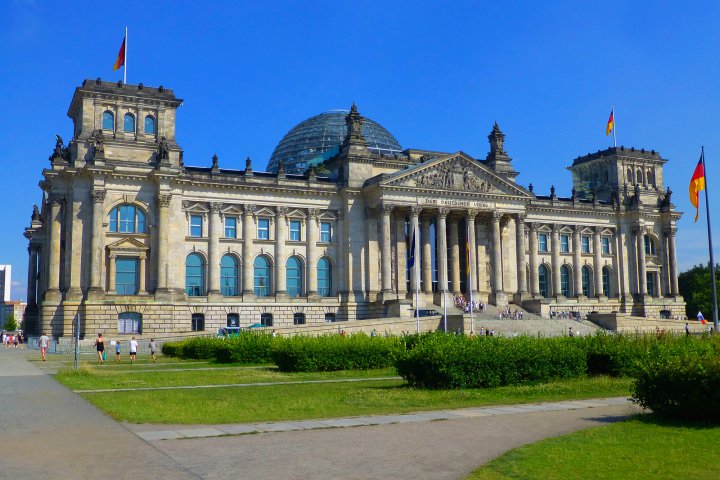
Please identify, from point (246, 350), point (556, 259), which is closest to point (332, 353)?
point (246, 350)

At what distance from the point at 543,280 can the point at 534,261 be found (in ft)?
12.7

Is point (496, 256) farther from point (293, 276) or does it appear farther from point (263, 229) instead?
point (263, 229)

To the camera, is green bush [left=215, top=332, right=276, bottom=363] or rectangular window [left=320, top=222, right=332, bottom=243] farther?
rectangular window [left=320, top=222, right=332, bottom=243]

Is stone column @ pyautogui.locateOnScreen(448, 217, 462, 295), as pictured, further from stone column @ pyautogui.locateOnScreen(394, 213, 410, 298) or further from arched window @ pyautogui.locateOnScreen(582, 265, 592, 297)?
arched window @ pyautogui.locateOnScreen(582, 265, 592, 297)

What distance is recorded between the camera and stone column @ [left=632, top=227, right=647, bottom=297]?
94062mm

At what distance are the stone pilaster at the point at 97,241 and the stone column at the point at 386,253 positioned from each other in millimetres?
27417

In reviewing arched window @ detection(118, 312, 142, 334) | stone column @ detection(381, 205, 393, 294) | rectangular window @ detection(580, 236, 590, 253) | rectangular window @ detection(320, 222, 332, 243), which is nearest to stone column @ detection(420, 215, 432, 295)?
stone column @ detection(381, 205, 393, 294)

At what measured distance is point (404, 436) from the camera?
656 inches

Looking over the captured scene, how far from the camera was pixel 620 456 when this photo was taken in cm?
1359

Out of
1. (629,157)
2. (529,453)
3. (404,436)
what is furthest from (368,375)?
(629,157)

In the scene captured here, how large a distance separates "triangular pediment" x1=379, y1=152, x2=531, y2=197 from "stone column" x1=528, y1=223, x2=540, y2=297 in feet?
31.1

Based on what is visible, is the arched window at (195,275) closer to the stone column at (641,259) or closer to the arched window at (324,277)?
the arched window at (324,277)

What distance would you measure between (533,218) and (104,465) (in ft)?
267

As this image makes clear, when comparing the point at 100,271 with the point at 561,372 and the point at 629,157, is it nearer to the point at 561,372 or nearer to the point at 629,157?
the point at 561,372
